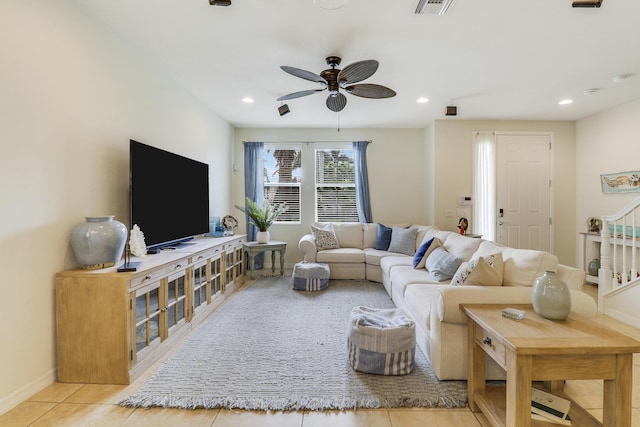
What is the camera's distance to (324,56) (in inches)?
113

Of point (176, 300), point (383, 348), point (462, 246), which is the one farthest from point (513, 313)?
point (176, 300)

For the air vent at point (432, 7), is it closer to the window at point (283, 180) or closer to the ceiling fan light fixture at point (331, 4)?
the ceiling fan light fixture at point (331, 4)

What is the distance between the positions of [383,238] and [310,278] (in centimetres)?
151

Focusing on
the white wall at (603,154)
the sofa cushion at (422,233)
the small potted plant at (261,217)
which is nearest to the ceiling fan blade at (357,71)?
the sofa cushion at (422,233)

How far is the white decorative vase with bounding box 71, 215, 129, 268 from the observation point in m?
2.04

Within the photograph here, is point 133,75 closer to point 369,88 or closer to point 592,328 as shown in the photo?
point 369,88

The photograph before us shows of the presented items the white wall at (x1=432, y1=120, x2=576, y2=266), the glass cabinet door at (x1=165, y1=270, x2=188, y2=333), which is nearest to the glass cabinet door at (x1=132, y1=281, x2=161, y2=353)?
the glass cabinet door at (x1=165, y1=270, x2=188, y2=333)

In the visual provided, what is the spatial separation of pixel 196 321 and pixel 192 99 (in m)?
2.74

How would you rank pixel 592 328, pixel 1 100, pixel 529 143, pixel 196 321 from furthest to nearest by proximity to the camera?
pixel 529 143 < pixel 196 321 < pixel 1 100 < pixel 592 328

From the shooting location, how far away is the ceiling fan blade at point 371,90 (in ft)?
9.43

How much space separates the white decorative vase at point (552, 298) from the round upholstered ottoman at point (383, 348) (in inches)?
31.9

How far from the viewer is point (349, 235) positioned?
5188mm

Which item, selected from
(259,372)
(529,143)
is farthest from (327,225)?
(529,143)

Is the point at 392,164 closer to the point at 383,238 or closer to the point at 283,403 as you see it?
the point at 383,238
